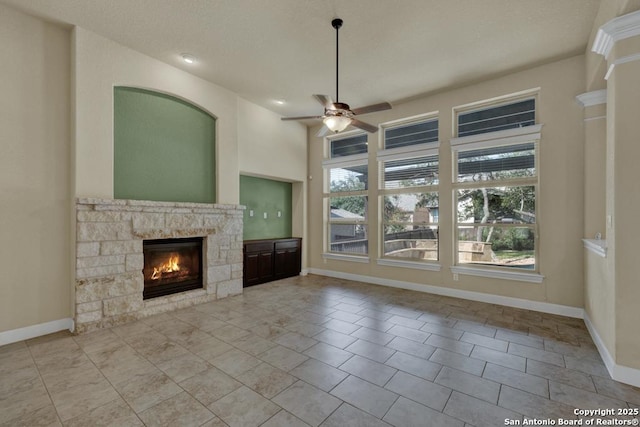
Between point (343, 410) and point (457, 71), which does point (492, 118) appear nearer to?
point (457, 71)

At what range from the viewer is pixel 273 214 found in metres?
6.78

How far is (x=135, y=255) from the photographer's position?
13.0 ft

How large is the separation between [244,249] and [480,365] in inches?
169

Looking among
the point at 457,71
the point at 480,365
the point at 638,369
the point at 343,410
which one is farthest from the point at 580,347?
the point at 457,71

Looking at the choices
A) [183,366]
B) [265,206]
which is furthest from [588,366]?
[265,206]

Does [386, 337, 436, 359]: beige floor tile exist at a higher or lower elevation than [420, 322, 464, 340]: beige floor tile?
higher

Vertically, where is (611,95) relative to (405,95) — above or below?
below

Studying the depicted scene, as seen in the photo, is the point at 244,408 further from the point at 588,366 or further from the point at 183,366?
the point at 588,366

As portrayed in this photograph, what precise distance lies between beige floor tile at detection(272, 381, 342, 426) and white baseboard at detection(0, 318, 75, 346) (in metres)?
3.01

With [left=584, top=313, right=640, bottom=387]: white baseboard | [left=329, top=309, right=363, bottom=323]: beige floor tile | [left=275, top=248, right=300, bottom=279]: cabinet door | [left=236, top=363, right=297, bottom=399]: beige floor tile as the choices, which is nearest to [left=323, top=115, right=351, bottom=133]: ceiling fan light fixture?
[left=329, top=309, right=363, bottom=323]: beige floor tile

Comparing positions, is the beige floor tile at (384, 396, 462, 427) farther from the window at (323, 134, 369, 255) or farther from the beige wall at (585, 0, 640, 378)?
the window at (323, 134, 369, 255)

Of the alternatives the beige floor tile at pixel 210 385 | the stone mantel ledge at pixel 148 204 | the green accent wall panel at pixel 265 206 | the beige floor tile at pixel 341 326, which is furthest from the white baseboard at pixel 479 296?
the beige floor tile at pixel 210 385

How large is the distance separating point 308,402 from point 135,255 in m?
3.14

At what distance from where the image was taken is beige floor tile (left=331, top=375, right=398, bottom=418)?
83.9 inches
